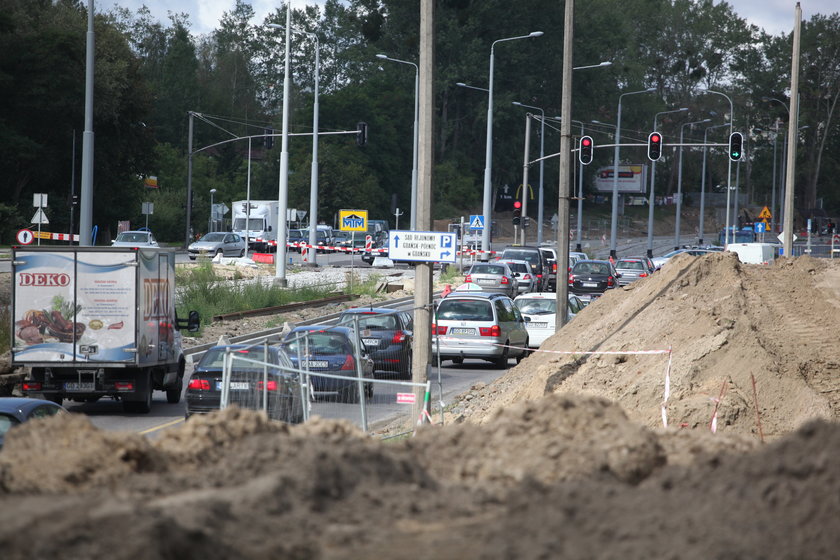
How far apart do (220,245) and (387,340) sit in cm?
4162

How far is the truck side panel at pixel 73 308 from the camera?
1725 cm

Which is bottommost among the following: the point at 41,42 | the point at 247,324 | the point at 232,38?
the point at 247,324

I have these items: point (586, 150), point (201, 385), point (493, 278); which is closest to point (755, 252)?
point (493, 278)

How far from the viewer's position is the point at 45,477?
661 cm

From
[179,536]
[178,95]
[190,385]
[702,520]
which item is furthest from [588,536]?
[178,95]

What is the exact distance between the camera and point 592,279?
43.2m

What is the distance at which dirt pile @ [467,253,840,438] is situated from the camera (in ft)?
47.4

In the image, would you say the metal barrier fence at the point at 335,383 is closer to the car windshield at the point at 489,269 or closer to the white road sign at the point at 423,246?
the white road sign at the point at 423,246

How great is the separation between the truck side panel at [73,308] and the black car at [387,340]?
3.66m

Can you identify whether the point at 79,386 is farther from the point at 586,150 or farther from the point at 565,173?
the point at 586,150

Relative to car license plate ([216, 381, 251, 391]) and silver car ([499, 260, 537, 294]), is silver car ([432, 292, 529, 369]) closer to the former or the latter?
car license plate ([216, 381, 251, 391])

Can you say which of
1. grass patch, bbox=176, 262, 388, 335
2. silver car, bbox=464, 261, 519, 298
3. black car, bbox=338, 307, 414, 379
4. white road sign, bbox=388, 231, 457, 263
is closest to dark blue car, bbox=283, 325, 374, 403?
black car, bbox=338, 307, 414, 379

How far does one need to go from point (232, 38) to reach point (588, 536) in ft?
389

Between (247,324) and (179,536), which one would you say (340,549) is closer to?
(179,536)
